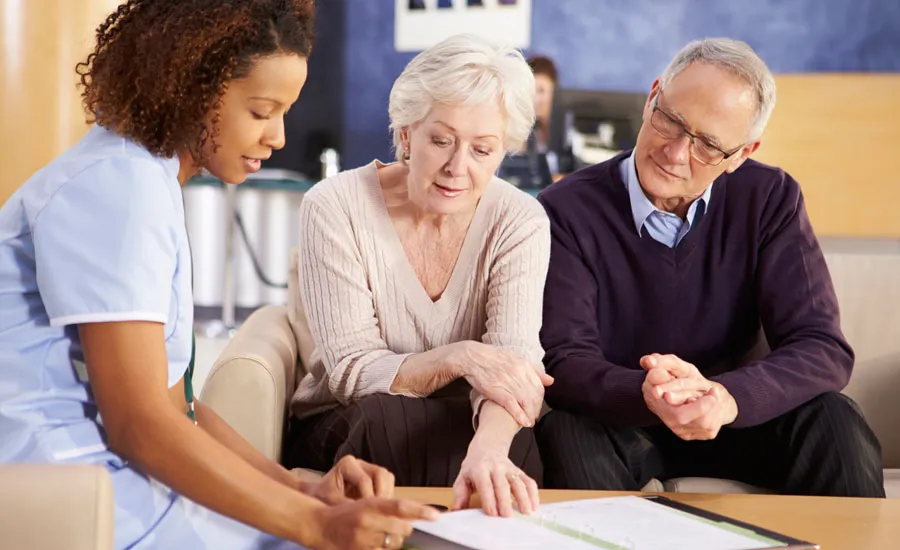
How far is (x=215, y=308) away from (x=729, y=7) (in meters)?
3.33

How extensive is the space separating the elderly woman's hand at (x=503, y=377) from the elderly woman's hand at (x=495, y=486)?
207mm

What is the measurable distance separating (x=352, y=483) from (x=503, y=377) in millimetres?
545

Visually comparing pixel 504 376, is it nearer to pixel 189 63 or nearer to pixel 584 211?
pixel 584 211

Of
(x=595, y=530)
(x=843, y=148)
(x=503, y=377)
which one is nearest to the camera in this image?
(x=595, y=530)

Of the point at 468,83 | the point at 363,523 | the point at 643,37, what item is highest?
the point at 468,83

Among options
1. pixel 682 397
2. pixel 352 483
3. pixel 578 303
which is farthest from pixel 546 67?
pixel 352 483

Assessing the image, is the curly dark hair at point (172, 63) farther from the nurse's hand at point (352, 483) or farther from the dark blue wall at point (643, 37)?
the dark blue wall at point (643, 37)

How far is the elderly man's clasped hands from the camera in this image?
1639 mm

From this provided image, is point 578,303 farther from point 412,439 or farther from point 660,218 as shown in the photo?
point 412,439

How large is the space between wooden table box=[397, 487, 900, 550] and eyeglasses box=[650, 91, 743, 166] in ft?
2.43

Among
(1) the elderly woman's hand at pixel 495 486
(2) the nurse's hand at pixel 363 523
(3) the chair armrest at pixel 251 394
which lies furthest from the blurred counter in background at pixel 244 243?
(2) the nurse's hand at pixel 363 523

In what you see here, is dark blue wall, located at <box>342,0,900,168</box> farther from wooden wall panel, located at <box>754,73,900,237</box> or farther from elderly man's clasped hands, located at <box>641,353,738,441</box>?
elderly man's clasped hands, located at <box>641,353,738,441</box>

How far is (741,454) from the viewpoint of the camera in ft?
6.53

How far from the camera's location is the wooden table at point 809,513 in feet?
4.44
